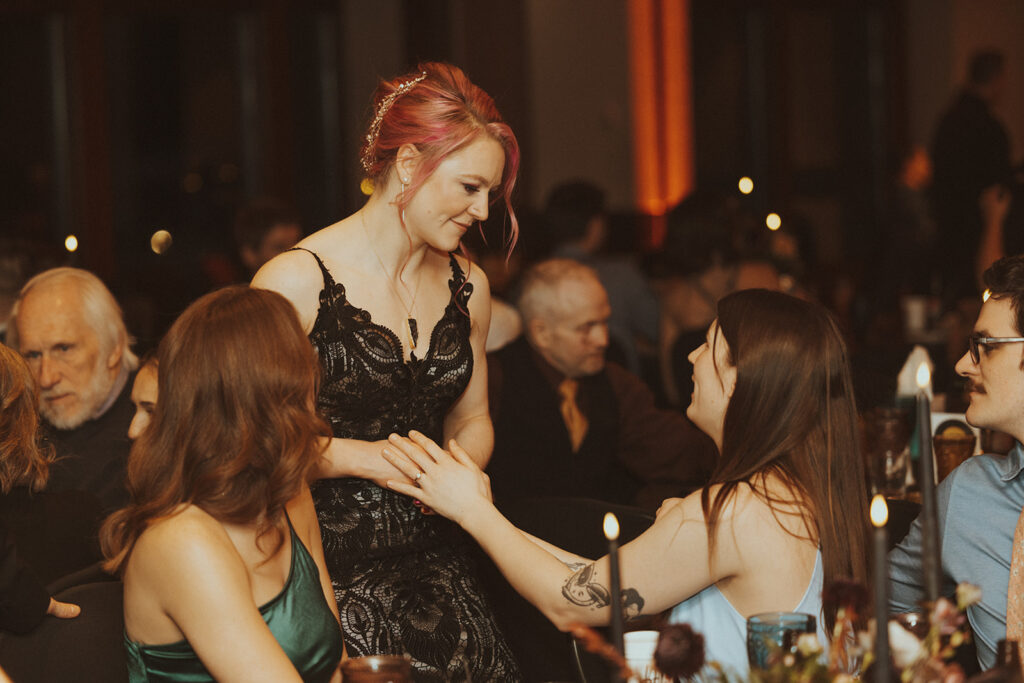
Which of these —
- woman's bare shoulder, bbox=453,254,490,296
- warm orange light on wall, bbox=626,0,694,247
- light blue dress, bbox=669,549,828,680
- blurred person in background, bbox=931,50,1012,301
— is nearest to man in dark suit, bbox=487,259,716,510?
woman's bare shoulder, bbox=453,254,490,296

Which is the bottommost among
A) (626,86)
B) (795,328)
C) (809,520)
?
(809,520)

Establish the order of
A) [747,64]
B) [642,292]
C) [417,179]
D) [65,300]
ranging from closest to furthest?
1. [417,179]
2. [65,300]
3. [642,292]
4. [747,64]

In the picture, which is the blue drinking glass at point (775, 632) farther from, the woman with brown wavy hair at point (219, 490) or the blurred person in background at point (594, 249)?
the blurred person in background at point (594, 249)

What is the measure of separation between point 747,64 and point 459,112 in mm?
8991

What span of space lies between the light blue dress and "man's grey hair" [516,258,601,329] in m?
2.14

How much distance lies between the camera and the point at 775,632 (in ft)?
4.18

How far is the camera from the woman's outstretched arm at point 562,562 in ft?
5.91

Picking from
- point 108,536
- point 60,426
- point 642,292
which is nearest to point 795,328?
point 108,536

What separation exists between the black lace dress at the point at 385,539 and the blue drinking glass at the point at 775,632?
0.97 metres

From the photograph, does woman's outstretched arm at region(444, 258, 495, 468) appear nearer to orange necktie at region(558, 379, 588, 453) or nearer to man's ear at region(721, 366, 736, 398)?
man's ear at region(721, 366, 736, 398)

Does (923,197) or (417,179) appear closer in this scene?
(417,179)

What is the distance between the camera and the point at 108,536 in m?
1.72

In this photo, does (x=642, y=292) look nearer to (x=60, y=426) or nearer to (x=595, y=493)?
(x=595, y=493)

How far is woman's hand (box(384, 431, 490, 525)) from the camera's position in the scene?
2.00 m
